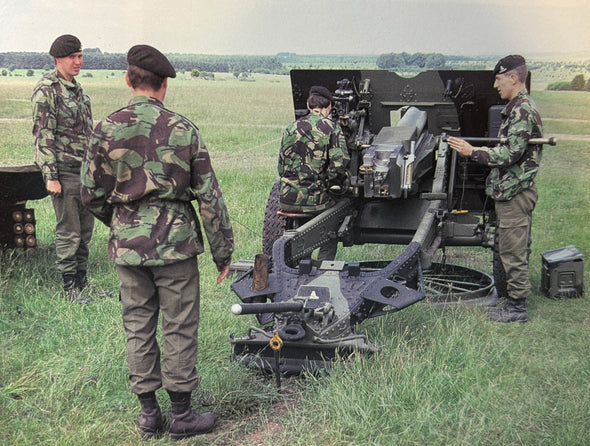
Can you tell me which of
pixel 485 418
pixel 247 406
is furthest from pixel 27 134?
pixel 485 418

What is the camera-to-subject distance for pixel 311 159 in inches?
214

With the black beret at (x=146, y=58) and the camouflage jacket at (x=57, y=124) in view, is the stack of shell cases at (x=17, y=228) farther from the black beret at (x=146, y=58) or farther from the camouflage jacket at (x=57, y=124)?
the black beret at (x=146, y=58)

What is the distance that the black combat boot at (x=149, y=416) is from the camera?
132 inches

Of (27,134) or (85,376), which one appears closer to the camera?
(85,376)

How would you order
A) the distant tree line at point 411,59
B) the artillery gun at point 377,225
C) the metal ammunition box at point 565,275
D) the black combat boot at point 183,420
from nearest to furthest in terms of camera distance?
1. the black combat boot at point 183,420
2. the artillery gun at point 377,225
3. the metal ammunition box at point 565,275
4. the distant tree line at point 411,59

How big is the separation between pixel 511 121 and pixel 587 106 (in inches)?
271

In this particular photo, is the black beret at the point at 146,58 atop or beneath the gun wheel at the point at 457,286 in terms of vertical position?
atop

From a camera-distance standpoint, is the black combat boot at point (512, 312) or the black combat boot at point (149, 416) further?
the black combat boot at point (512, 312)

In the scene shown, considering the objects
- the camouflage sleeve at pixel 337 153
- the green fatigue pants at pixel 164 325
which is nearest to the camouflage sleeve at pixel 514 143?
the camouflage sleeve at pixel 337 153

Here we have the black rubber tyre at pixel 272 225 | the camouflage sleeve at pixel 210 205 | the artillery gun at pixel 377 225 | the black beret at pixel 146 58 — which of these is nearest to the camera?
the black beret at pixel 146 58

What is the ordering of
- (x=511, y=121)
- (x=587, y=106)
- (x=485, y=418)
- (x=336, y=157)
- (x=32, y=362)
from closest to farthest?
(x=485, y=418), (x=32, y=362), (x=511, y=121), (x=336, y=157), (x=587, y=106)

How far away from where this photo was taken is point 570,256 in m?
5.73

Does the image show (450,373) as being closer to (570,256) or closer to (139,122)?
(139,122)

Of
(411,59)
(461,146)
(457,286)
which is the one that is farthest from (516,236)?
(411,59)
